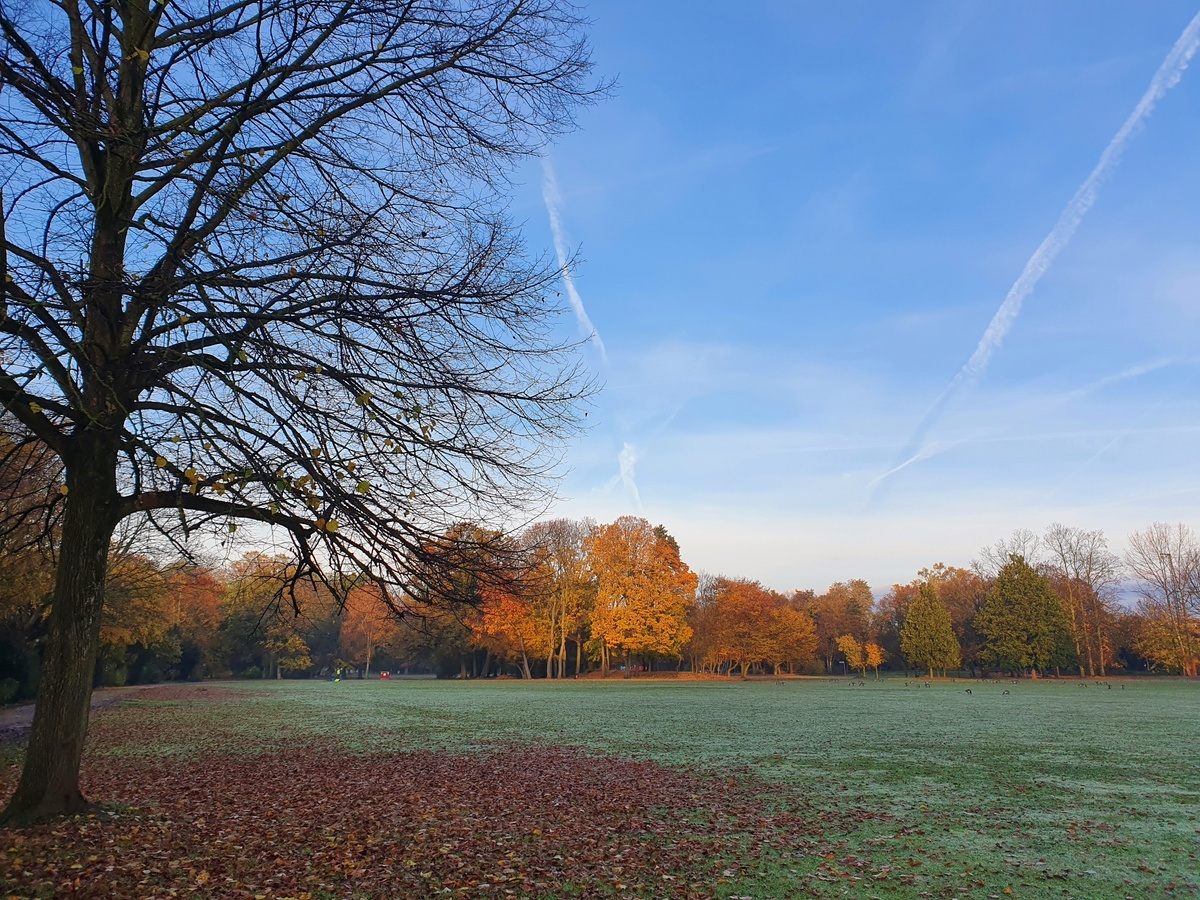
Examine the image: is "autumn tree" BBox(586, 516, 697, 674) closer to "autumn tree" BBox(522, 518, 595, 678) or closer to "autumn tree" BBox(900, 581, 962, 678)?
"autumn tree" BBox(522, 518, 595, 678)

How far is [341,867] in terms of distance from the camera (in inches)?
234

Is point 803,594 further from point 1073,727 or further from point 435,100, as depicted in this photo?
point 435,100

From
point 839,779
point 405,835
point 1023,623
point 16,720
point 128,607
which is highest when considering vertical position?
point 128,607

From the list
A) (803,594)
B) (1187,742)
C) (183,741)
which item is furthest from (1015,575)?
(183,741)

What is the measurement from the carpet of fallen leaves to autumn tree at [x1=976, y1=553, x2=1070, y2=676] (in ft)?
200

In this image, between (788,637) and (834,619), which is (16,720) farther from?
(834,619)

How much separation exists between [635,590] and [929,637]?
29139 mm

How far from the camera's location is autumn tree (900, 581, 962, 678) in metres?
65.1

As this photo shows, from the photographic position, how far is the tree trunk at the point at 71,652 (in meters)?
6.73

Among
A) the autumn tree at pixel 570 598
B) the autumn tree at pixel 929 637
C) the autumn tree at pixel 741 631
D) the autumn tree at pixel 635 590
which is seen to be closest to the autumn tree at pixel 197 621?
the autumn tree at pixel 570 598

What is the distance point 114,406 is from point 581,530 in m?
51.6

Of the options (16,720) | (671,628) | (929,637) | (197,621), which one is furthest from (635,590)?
(16,720)

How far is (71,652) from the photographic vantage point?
6.87m

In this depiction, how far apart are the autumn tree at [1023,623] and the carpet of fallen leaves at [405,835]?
6083cm
